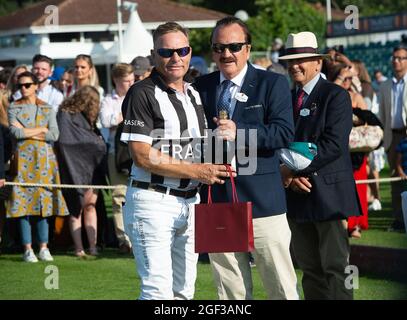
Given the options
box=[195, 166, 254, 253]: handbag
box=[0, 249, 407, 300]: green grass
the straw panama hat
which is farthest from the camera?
box=[0, 249, 407, 300]: green grass

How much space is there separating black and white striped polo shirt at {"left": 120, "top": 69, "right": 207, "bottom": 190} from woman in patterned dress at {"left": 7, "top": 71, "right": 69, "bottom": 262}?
5.59 metres

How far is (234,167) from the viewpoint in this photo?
646 centimetres

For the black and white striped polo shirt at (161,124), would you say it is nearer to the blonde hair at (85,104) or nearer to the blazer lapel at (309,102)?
the blazer lapel at (309,102)

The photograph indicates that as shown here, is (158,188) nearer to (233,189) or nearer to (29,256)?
(233,189)

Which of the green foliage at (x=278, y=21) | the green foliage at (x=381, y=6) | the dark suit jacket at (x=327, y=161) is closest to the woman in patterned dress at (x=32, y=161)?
the dark suit jacket at (x=327, y=161)

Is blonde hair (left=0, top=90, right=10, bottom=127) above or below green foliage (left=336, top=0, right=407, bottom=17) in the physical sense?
below

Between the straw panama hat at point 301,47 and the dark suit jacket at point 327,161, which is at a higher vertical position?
the straw panama hat at point 301,47

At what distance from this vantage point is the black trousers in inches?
299

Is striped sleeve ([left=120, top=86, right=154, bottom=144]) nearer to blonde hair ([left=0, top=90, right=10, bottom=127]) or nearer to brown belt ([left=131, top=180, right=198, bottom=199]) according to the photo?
brown belt ([left=131, top=180, right=198, bottom=199])

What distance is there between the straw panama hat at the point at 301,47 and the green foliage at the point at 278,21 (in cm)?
3729

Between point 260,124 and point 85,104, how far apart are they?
5.90 meters

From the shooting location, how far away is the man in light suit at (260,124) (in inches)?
258

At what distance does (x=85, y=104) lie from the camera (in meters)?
12.1

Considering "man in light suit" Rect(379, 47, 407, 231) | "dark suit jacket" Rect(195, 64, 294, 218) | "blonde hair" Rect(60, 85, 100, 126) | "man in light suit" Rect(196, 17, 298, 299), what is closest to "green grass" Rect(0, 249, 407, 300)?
"blonde hair" Rect(60, 85, 100, 126)
